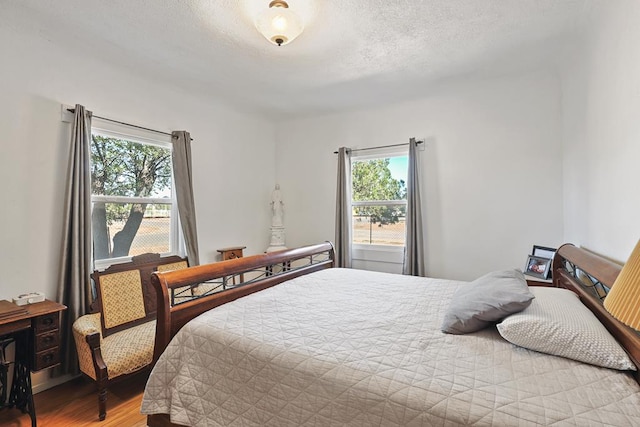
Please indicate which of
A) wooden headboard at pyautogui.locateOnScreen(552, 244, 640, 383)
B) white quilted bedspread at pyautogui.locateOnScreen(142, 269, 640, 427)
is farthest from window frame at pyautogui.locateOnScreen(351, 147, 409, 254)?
white quilted bedspread at pyautogui.locateOnScreen(142, 269, 640, 427)

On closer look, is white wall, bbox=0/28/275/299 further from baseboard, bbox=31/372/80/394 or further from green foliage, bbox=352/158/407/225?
green foliage, bbox=352/158/407/225

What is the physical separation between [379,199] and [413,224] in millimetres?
626

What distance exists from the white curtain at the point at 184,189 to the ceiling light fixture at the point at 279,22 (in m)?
1.68

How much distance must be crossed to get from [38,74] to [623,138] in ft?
12.2

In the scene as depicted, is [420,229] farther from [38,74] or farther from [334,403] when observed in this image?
[38,74]

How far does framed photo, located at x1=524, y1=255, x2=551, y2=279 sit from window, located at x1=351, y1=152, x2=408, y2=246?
4.18ft

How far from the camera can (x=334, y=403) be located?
3.60ft

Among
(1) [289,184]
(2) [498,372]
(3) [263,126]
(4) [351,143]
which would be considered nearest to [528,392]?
(2) [498,372]

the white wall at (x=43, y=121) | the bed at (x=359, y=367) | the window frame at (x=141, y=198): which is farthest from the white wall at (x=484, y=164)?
the white wall at (x=43, y=121)

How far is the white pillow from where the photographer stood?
1.08 m

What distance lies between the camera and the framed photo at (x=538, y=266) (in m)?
2.61

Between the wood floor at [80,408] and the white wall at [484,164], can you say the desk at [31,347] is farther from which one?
the white wall at [484,164]

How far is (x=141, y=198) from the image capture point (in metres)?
3.02

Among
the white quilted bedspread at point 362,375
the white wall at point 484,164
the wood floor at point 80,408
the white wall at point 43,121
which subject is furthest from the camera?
the white wall at point 484,164
